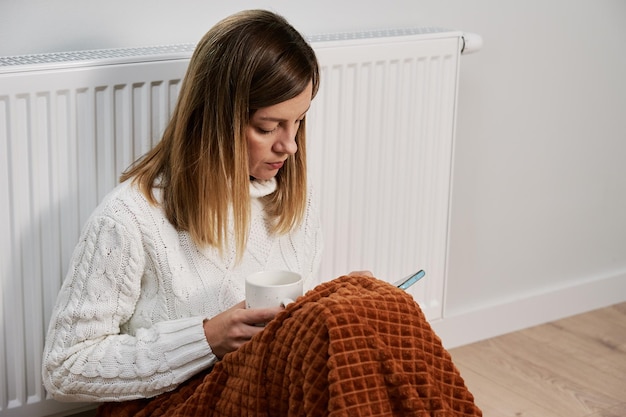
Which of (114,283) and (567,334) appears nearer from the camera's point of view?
(114,283)

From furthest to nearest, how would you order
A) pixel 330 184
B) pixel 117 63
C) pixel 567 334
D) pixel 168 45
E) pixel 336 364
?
pixel 567 334
pixel 330 184
pixel 168 45
pixel 117 63
pixel 336 364

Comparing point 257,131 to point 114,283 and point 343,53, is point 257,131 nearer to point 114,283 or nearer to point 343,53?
point 114,283

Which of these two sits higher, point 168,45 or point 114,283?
point 168,45

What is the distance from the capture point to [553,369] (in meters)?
2.05

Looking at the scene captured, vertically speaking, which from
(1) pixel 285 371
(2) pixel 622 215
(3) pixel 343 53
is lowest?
(2) pixel 622 215

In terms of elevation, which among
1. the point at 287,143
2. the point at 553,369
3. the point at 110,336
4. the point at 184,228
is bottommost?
the point at 553,369

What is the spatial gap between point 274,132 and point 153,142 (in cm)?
27

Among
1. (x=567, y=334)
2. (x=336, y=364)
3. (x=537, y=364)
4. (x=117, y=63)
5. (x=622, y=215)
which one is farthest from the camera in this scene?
(x=622, y=215)

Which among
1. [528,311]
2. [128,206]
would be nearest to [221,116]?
[128,206]

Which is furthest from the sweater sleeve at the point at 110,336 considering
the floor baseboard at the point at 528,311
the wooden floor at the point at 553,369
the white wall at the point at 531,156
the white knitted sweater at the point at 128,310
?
the floor baseboard at the point at 528,311

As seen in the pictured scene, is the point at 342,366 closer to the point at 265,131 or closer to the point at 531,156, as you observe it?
the point at 265,131

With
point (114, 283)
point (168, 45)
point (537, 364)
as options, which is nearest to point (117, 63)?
point (168, 45)

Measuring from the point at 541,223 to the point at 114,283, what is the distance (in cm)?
127

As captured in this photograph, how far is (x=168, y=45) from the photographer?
1608mm
